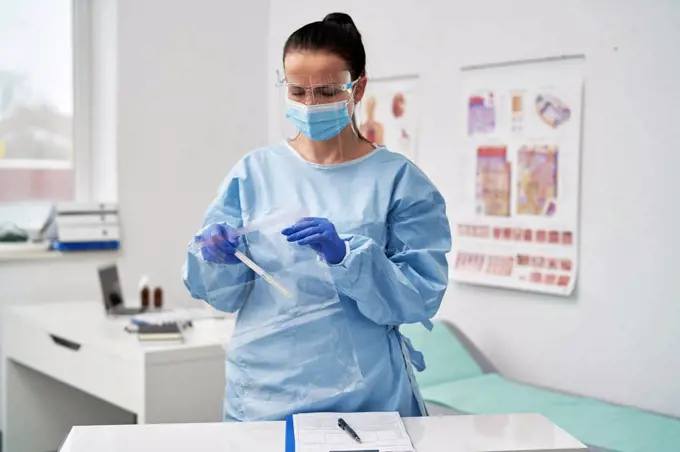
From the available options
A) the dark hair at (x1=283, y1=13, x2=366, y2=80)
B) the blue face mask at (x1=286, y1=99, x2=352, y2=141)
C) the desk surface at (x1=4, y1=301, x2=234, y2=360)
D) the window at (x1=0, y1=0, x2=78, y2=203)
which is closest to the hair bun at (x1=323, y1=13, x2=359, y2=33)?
the dark hair at (x1=283, y1=13, x2=366, y2=80)

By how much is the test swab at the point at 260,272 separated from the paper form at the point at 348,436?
22 cm

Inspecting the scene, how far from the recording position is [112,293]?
322 centimetres

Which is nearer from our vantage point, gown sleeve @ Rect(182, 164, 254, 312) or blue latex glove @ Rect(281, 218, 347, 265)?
blue latex glove @ Rect(281, 218, 347, 265)

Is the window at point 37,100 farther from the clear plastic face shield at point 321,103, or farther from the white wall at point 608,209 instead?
the clear plastic face shield at point 321,103

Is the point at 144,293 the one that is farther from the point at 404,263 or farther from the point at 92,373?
the point at 404,263

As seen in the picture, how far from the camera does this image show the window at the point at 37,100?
3770 millimetres

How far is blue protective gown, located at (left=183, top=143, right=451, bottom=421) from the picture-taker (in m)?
1.51

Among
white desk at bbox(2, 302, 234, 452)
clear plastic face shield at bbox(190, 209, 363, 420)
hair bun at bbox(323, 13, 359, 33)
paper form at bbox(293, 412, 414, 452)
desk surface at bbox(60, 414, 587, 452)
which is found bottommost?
white desk at bbox(2, 302, 234, 452)

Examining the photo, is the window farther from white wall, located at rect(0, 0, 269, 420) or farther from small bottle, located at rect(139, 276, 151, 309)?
small bottle, located at rect(139, 276, 151, 309)

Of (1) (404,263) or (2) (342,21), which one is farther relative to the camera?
(2) (342,21)

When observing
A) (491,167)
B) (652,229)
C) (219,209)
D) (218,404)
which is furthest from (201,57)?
(219,209)

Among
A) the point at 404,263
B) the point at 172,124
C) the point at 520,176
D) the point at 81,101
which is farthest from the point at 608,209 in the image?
the point at 81,101

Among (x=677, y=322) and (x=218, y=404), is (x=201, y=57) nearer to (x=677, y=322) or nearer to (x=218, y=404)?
(x=218, y=404)

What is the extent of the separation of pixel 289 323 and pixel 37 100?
9.05ft
